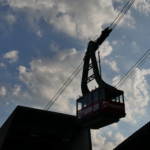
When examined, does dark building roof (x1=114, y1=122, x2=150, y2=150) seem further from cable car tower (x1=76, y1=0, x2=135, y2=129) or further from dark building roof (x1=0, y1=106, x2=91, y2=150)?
dark building roof (x1=0, y1=106, x2=91, y2=150)

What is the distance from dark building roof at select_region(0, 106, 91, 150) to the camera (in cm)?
2444

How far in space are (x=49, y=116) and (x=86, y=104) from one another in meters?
6.02

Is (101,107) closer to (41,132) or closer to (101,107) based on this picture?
(101,107)

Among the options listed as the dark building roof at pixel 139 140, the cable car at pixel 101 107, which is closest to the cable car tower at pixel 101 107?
the cable car at pixel 101 107

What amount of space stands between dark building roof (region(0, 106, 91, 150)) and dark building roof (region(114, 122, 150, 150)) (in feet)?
48.5

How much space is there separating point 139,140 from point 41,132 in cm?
1722

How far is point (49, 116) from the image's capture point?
1005 inches

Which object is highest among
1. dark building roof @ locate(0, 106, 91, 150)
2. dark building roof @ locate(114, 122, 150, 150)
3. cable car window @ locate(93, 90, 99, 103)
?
cable car window @ locate(93, 90, 99, 103)

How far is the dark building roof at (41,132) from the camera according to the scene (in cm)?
2444

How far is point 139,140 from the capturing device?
10398 millimetres

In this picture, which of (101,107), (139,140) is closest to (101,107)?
(101,107)

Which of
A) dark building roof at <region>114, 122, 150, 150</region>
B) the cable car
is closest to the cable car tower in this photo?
the cable car

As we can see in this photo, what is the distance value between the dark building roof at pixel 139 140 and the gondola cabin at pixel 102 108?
8.24 metres

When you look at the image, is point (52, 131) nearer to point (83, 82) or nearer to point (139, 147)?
point (83, 82)
